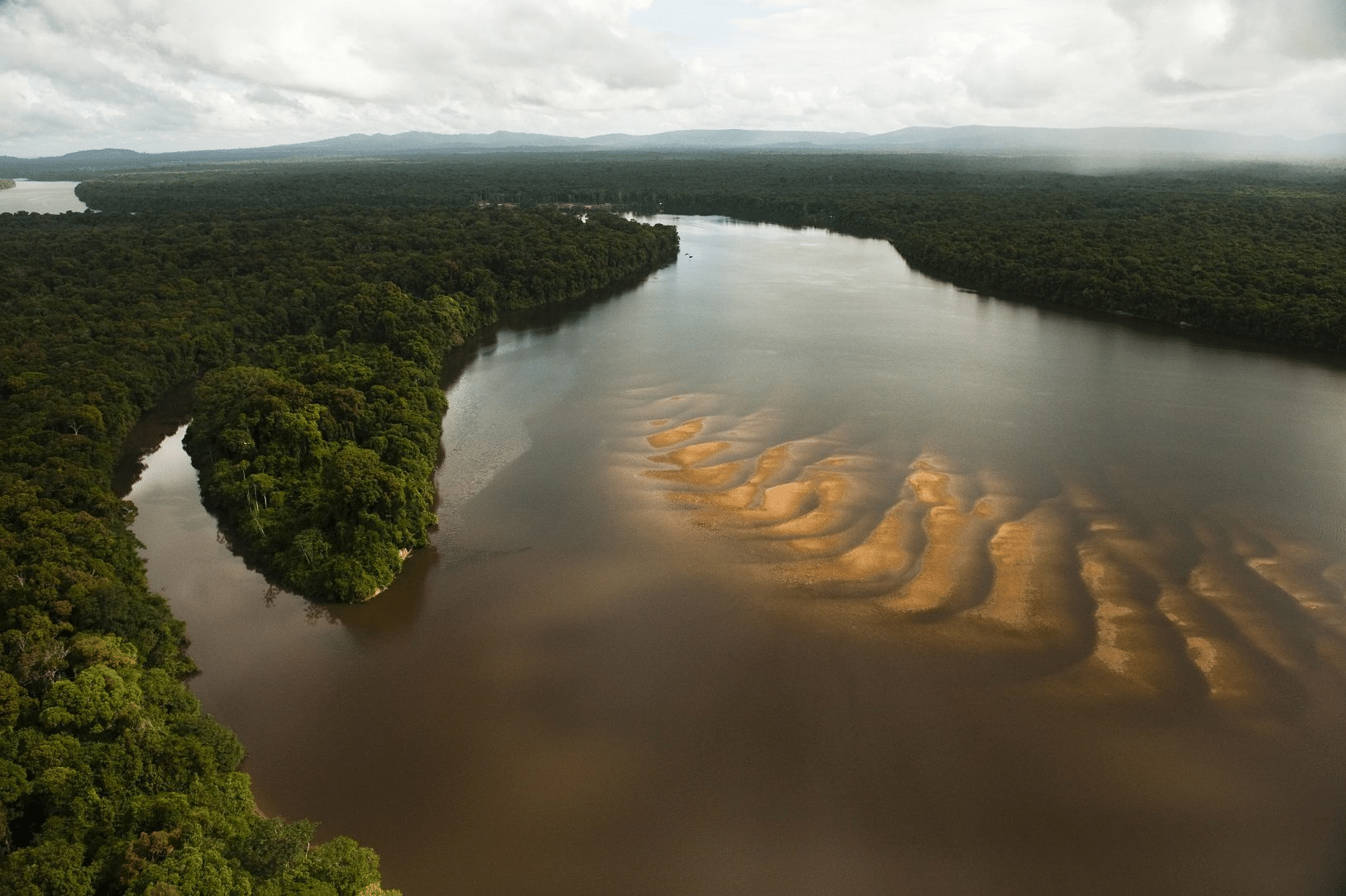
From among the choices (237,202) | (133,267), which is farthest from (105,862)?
(237,202)

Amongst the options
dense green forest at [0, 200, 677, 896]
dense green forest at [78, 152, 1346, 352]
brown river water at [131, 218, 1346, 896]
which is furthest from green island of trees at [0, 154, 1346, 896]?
brown river water at [131, 218, 1346, 896]

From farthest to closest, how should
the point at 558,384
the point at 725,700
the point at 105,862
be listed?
the point at 558,384
the point at 725,700
the point at 105,862

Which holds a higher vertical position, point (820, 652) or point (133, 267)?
point (133, 267)

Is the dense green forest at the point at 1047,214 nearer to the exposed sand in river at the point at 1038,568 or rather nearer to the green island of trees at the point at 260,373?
the green island of trees at the point at 260,373

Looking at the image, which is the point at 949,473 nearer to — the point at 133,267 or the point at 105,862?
the point at 105,862

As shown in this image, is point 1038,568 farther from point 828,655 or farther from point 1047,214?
point 1047,214

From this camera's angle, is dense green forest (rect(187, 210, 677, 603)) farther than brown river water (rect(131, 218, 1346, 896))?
Yes

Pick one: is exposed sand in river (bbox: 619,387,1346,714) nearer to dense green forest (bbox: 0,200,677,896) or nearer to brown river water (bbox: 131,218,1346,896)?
brown river water (bbox: 131,218,1346,896)
